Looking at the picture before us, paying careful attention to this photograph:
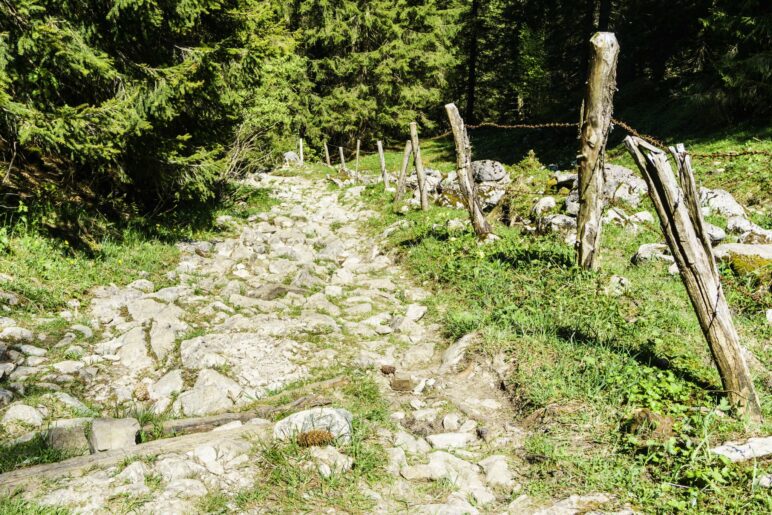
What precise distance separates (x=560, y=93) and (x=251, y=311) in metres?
20.9

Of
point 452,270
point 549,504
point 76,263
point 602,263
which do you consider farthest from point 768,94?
point 76,263

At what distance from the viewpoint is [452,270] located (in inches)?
285

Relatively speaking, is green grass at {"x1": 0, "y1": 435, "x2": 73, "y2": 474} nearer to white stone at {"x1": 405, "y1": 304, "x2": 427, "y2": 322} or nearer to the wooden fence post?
white stone at {"x1": 405, "y1": 304, "x2": 427, "y2": 322}

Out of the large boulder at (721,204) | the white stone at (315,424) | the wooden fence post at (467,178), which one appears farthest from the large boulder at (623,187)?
the white stone at (315,424)

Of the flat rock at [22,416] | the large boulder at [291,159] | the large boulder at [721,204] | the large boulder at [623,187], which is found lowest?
the flat rock at [22,416]

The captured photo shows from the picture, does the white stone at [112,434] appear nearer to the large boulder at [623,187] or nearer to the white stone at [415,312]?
the white stone at [415,312]

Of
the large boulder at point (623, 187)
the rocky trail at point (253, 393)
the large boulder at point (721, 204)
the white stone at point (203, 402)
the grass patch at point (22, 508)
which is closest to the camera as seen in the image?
the grass patch at point (22, 508)

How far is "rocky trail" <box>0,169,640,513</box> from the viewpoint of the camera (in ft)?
10.1

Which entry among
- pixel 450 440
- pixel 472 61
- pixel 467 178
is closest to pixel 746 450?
pixel 450 440

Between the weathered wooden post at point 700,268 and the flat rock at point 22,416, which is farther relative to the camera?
the flat rock at point 22,416

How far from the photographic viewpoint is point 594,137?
18.5 ft

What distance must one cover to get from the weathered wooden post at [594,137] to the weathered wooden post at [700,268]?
7.10 feet

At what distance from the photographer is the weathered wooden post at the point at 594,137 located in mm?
5344

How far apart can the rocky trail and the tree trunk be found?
2789 cm
